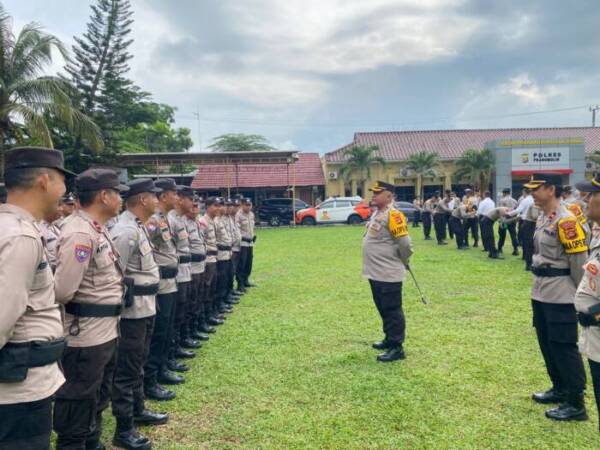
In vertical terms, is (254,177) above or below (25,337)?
above

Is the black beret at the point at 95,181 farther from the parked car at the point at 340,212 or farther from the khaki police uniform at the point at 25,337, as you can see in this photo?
the parked car at the point at 340,212

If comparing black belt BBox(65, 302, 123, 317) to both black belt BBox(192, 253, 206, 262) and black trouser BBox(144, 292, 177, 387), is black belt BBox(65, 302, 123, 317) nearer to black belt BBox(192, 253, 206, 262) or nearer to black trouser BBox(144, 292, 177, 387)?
black trouser BBox(144, 292, 177, 387)

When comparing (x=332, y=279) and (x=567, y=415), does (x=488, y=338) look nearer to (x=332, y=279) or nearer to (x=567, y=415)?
(x=567, y=415)

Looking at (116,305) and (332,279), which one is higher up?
(116,305)

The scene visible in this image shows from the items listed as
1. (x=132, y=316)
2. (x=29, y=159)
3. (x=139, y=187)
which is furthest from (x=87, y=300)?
(x=139, y=187)

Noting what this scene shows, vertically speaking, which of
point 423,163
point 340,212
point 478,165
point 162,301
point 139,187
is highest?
point 423,163

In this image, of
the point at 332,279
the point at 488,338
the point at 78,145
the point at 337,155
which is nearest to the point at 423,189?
the point at 337,155

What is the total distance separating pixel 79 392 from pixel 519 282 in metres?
7.96

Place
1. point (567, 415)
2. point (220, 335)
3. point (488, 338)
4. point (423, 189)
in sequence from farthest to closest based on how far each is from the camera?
point (423, 189) → point (220, 335) → point (488, 338) → point (567, 415)

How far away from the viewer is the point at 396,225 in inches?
192

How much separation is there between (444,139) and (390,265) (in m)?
34.5

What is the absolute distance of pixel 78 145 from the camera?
21469 millimetres

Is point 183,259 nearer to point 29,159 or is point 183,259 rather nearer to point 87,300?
point 87,300

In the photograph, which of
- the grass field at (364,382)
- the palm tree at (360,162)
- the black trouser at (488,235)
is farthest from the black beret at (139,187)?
the palm tree at (360,162)
